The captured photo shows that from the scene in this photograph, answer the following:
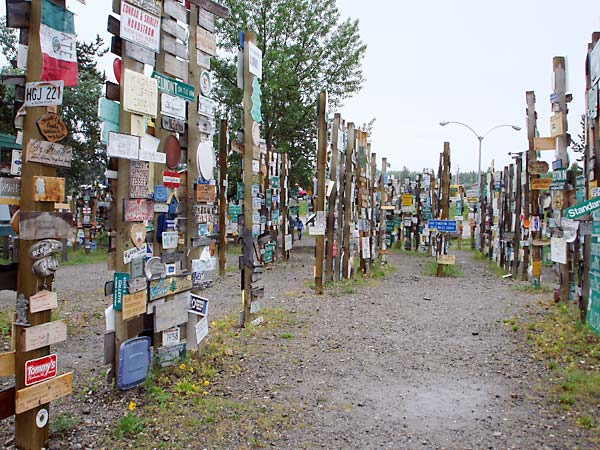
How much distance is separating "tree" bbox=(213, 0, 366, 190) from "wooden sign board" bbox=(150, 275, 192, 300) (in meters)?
18.2

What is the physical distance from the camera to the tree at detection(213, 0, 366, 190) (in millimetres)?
23562

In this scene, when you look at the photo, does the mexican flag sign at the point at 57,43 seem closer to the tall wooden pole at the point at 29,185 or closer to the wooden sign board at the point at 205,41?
the tall wooden pole at the point at 29,185

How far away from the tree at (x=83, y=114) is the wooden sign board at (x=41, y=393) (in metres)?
17.0

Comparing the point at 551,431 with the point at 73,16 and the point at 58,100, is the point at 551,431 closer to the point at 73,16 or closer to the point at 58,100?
the point at 58,100

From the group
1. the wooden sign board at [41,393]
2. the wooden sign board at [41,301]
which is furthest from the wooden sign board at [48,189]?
the wooden sign board at [41,393]

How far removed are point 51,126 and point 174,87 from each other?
192 centimetres

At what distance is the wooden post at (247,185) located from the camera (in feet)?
24.2

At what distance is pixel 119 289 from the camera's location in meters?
4.68

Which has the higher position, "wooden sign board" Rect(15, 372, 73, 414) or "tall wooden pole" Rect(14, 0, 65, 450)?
"tall wooden pole" Rect(14, 0, 65, 450)

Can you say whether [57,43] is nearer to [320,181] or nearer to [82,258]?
[320,181]

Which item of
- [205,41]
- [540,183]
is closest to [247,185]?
[205,41]

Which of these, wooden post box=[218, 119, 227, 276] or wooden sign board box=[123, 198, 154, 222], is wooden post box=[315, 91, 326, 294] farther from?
wooden sign board box=[123, 198, 154, 222]

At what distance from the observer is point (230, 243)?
2312 cm

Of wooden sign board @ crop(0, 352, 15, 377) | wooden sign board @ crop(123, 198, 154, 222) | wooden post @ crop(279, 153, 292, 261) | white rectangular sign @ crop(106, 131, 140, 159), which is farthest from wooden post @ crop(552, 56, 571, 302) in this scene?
wooden post @ crop(279, 153, 292, 261)
